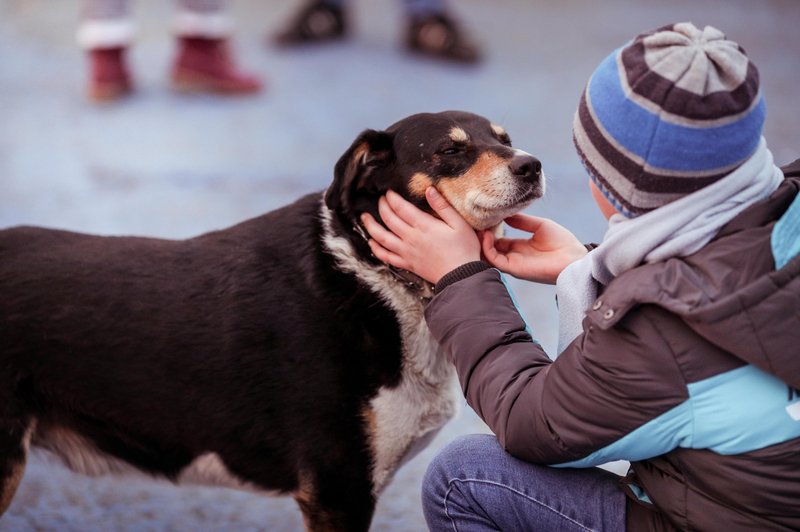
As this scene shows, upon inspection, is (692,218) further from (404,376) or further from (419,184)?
(404,376)

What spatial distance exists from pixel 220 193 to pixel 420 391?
7.73 feet

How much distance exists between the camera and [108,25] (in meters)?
5.00

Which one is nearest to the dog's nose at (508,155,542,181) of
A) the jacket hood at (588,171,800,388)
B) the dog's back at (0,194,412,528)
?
the dog's back at (0,194,412,528)

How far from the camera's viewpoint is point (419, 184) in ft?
6.94

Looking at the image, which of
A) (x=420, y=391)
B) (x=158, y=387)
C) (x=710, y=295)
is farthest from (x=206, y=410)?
(x=710, y=295)

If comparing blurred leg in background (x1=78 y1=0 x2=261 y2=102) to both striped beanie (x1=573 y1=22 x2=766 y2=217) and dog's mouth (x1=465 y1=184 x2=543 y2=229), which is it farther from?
striped beanie (x1=573 y1=22 x2=766 y2=217)

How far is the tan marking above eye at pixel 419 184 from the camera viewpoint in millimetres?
2111

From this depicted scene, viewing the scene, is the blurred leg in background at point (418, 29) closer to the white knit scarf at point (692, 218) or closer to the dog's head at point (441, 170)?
the dog's head at point (441, 170)

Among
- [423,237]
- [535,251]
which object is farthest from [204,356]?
[535,251]

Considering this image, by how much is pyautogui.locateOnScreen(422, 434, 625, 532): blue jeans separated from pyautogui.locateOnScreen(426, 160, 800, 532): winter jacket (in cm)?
16

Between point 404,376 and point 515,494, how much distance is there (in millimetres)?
465

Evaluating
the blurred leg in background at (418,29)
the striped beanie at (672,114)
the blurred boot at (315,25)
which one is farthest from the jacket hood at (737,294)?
the blurred boot at (315,25)

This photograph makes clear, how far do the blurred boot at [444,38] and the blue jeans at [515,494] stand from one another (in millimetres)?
4039

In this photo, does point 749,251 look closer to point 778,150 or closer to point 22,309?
point 22,309
